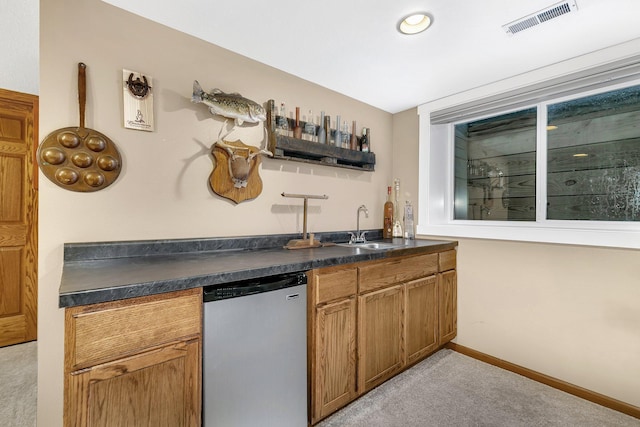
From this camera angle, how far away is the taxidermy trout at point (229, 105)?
67.4 inches

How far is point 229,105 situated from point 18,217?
252 centimetres

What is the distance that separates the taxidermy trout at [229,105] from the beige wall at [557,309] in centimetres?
196

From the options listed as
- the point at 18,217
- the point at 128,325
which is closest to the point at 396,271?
the point at 128,325

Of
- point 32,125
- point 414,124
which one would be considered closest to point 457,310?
point 414,124

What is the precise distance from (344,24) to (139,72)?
45.4 inches

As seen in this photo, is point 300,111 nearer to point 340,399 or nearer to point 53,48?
point 53,48

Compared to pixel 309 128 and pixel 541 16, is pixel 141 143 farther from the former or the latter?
pixel 541 16

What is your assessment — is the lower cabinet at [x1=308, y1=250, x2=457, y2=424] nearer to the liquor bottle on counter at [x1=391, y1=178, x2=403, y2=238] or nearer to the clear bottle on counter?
the clear bottle on counter

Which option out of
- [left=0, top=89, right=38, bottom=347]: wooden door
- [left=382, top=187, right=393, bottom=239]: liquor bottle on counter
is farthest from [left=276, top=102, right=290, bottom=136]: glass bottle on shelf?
[left=0, top=89, right=38, bottom=347]: wooden door

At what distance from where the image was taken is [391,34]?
1.72m

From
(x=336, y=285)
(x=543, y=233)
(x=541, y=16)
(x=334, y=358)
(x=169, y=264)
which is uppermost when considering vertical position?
(x=541, y=16)

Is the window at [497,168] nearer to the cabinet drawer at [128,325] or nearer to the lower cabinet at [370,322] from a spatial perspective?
the lower cabinet at [370,322]

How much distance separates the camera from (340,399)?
1669 mm

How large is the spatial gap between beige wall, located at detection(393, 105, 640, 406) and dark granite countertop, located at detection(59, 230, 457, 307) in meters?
0.77
